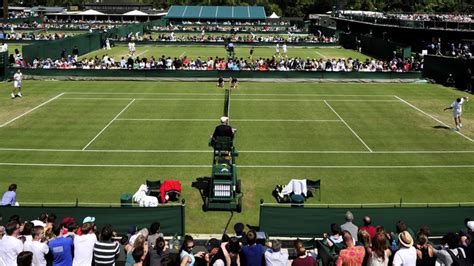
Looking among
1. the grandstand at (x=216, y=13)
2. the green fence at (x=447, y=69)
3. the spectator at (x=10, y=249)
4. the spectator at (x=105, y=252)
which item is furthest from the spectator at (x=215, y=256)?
the grandstand at (x=216, y=13)

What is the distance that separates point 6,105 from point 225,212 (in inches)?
820

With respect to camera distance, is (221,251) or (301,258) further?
(221,251)

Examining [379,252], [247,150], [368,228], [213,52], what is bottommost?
[247,150]

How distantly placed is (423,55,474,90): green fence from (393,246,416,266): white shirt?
33.3m

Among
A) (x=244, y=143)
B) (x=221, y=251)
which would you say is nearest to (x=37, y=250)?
(x=221, y=251)

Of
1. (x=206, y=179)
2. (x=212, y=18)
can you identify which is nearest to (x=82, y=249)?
(x=206, y=179)

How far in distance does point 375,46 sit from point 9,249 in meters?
54.8

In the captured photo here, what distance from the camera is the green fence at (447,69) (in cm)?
4012

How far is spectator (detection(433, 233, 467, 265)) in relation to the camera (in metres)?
10.2

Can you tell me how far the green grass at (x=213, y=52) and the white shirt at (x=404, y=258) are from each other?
4833cm

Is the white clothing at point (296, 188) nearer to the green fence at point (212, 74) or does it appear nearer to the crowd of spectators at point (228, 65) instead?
the green fence at point (212, 74)

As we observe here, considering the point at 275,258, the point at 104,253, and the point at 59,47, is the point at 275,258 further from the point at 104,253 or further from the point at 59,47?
the point at 59,47

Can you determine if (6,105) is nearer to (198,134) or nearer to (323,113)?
(198,134)

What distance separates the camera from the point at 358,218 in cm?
1448
